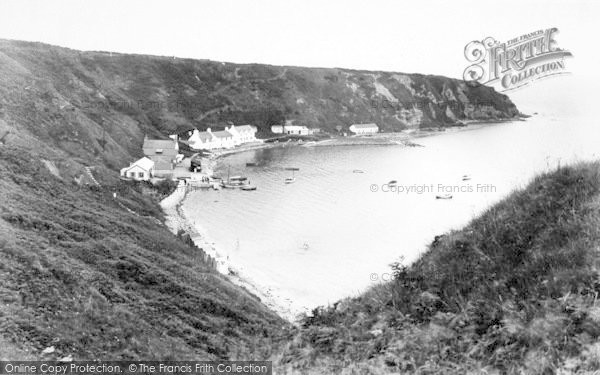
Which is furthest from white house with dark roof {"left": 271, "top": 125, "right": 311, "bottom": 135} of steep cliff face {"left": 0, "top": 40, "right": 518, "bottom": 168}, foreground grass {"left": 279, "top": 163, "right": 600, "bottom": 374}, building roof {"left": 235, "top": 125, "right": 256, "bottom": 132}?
foreground grass {"left": 279, "top": 163, "right": 600, "bottom": 374}

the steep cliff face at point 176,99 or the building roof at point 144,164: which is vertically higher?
the steep cliff face at point 176,99

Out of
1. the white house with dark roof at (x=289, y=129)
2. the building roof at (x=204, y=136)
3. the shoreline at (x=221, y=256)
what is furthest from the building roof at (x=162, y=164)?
the white house with dark roof at (x=289, y=129)

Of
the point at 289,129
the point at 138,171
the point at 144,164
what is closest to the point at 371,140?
the point at 289,129

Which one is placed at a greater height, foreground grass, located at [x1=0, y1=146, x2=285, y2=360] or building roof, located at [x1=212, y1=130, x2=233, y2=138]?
building roof, located at [x1=212, y1=130, x2=233, y2=138]

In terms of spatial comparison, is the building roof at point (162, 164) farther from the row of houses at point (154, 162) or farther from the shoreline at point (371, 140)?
the shoreline at point (371, 140)

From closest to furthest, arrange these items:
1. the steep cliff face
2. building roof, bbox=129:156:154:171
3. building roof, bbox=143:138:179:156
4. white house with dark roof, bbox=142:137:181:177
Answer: the steep cliff face → building roof, bbox=129:156:154:171 → white house with dark roof, bbox=142:137:181:177 → building roof, bbox=143:138:179:156

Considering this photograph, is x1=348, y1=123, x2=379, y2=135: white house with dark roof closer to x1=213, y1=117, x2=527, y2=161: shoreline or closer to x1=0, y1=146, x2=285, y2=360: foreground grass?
x1=213, y1=117, x2=527, y2=161: shoreline
